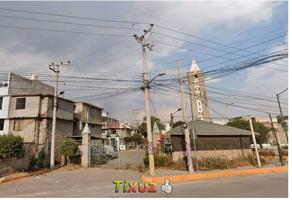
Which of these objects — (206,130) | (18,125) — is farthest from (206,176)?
(18,125)

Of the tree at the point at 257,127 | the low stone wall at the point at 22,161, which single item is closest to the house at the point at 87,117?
the low stone wall at the point at 22,161

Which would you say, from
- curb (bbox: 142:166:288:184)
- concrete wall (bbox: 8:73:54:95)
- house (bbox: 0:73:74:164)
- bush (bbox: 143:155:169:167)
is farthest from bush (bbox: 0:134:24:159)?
concrete wall (bbox: 8:73:54:95)

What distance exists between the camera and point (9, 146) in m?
16.8

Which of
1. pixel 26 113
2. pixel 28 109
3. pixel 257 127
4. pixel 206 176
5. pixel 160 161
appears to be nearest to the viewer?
pixel 206 176

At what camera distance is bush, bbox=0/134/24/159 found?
16641 millimetres

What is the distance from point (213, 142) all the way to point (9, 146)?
670 inches

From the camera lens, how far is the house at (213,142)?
1953 centimetres

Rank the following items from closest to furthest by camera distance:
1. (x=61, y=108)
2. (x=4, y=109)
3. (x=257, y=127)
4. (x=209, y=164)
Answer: (x=209, y=164) → (x=4, y=109) → (x=61, y=108) → (x=257, y=127)

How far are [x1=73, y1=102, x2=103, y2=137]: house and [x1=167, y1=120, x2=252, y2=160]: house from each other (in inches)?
791

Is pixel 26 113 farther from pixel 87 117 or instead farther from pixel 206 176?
pixel 206 176

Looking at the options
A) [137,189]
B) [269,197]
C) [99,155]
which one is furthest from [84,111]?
[269,197]

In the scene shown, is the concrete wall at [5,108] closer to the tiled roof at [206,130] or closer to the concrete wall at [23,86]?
the concrete wall at [23,86]

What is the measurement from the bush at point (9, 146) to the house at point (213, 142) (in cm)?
1232

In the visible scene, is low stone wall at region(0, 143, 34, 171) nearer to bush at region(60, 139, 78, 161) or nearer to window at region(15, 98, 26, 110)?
bush at region(60, 139, 78, 161)
